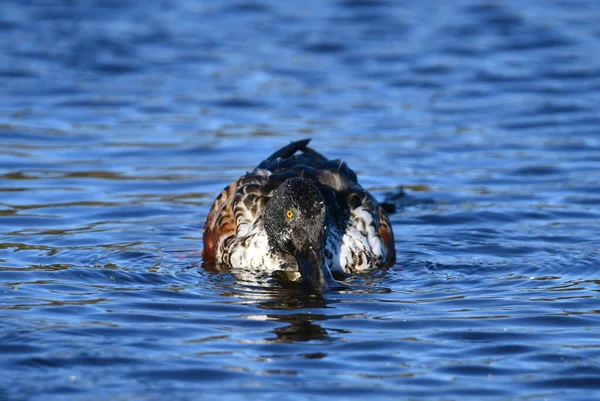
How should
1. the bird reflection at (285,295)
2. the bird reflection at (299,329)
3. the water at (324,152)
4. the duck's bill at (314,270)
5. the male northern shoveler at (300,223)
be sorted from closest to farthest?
the water at (324,152)
the bird reflection at (299,329)
the bird reflection at (285,295)
the duck's bill at (314,270)
the male northern shoveler at (300,223)

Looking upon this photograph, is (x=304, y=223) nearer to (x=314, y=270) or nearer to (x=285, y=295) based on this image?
(x=314, y=270)

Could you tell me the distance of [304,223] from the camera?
8.25m


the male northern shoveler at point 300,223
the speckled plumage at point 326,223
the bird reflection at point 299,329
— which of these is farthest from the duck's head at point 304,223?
the bird reflection at point 299,329

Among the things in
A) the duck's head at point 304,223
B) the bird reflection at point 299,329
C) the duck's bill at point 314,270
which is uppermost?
the duck's head at point 304,223

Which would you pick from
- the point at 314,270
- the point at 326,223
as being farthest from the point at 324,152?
the point at 314,270

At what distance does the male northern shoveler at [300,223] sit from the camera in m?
8.26

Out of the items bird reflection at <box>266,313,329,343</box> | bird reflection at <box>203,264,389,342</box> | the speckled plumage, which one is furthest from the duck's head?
bird reflection at <box>266,313,329,343</box>

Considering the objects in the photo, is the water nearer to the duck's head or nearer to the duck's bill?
the duck's bill

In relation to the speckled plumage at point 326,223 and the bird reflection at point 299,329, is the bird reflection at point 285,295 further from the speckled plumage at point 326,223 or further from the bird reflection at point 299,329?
the speckled plumage at point 326,223

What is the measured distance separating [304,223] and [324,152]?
461cm

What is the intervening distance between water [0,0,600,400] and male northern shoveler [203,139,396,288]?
11.1 inches

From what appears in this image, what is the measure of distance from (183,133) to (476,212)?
4.45 meters

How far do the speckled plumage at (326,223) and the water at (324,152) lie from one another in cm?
26

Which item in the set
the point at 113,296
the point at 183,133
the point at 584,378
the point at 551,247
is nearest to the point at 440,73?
the point at 183,133
